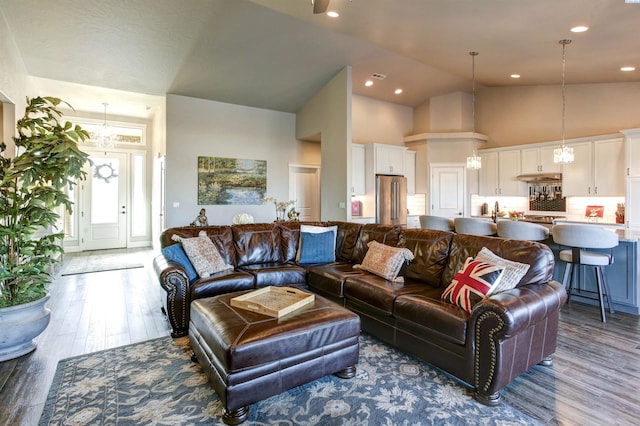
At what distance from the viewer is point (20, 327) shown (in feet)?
8.73

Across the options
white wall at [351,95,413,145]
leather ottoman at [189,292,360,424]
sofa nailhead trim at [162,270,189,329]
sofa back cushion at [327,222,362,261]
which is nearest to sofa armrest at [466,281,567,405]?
leather ottoman at [189,292,360,424]

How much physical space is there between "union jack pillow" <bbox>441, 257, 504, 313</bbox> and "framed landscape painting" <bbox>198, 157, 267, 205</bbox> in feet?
17.8

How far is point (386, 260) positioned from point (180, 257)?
2181 mm

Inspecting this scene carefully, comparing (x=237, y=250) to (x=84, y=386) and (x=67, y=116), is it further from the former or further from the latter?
(x=67, y=116)

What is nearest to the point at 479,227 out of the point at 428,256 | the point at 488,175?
the point at 428,256

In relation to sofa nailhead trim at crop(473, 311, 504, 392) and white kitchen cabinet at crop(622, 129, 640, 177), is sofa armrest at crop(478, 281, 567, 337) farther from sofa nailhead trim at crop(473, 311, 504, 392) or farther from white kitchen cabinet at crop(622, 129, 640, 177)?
white kitchen cabinet at crop(622, 129, 640, 177)

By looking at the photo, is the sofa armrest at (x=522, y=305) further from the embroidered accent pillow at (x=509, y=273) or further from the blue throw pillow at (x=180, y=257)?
the blue throw pillow at (x=180, y=257)

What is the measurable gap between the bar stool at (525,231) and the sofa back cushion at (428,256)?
4.82ft

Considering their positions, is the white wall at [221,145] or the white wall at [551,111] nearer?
the white wall at [551,111]

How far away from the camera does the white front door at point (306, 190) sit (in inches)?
311

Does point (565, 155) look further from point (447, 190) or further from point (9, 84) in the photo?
point (9, 84)

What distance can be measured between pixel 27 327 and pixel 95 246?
21.4 feet

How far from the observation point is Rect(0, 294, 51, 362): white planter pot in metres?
2.60

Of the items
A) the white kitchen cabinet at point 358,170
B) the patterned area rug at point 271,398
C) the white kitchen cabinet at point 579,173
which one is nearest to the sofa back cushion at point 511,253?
the patterned area rug at point 271,398
